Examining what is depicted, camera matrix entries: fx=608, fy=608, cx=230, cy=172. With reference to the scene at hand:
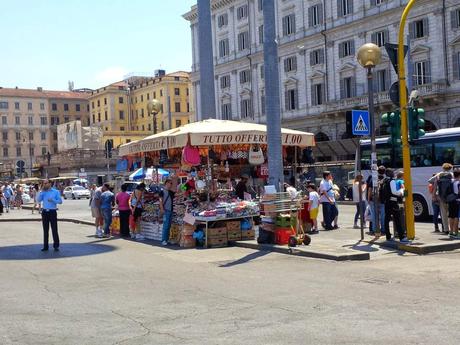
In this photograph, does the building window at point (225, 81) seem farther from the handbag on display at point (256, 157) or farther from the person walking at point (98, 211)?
the handbag on display at point (256, 157)

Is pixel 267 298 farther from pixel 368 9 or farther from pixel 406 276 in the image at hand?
pixel 368 9

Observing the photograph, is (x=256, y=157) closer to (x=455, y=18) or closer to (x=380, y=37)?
(x=455, y=18)

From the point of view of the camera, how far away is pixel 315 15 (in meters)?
57.7

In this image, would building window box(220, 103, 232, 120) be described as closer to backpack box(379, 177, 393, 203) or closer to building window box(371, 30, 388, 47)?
building window box(371, 30, 388, 47)

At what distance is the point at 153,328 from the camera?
22.1ft

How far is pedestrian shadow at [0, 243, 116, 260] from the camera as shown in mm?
13834

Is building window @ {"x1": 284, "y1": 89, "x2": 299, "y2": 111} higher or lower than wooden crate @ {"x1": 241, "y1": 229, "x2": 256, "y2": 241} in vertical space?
higher

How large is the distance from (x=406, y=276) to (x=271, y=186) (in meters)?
4.83

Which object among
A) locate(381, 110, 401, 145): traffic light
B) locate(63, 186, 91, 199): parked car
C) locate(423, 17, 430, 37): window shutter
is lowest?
locate(63, 186, 91, 199): parked car

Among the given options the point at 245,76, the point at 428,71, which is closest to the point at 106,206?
the point at 428,71

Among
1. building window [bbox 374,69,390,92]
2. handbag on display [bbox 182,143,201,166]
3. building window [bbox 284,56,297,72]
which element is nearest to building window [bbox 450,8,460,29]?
building window [bbox 374,69,390,92]

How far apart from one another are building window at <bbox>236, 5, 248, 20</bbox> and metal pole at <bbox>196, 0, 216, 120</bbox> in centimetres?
4897

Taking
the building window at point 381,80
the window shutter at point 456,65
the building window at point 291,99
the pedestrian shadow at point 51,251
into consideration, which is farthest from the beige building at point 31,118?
the pedestrian shadow at point 51,251

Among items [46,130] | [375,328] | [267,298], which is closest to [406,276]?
[267,298]
